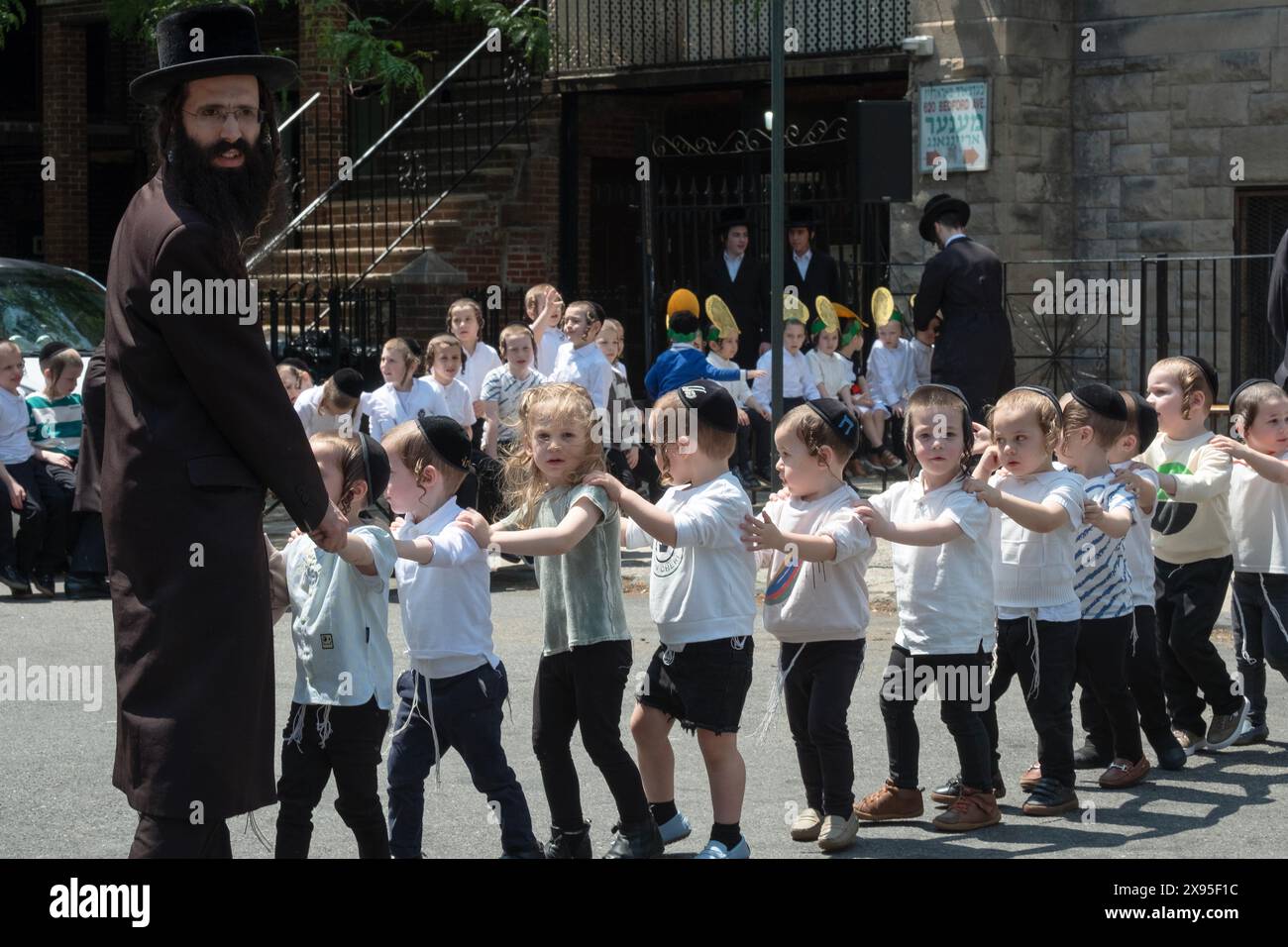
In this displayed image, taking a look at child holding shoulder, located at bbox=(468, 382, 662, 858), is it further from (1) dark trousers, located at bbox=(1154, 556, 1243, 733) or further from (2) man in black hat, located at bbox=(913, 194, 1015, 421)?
(2) man in black hat, located at bbox=(913, 194, 1015, 421)

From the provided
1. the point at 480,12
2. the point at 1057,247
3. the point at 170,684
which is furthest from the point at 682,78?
the point at 170,684

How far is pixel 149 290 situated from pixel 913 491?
8.98 ft

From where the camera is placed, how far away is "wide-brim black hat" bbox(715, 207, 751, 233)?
15641mm

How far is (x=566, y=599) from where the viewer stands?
5398 mm

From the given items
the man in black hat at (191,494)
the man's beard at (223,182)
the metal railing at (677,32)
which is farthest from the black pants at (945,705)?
the metal railing at (677,32)

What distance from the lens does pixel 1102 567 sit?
6.51 metres

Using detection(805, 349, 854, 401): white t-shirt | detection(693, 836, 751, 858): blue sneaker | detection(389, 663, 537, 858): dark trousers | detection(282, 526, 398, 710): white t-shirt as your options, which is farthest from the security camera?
detection(282, 526, 398, 710): white t-shirt

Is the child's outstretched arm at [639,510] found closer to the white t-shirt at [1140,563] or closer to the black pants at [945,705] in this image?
the black pants at [945,705]

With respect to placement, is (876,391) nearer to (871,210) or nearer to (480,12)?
(871,210)

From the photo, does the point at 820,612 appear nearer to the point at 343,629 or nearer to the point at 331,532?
the point at 343,629

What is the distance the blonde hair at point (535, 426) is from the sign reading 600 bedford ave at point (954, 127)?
435 inches

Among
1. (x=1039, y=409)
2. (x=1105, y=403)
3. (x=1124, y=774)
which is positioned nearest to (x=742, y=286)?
(x=1105, y=403)

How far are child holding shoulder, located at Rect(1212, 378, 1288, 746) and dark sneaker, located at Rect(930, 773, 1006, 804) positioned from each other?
1.27 metres

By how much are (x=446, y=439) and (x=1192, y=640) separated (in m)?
3.28
